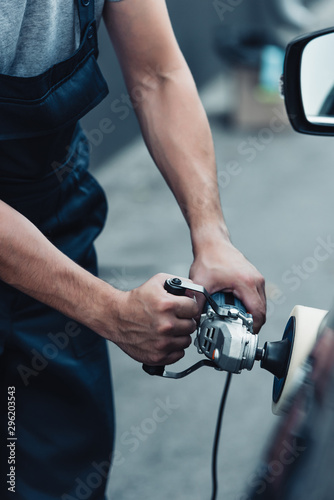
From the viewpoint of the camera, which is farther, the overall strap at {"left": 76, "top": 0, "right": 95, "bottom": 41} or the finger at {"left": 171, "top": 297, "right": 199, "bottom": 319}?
the overall strap at {"left": 76, "top": 0, "right": 95, "bottom": 41}

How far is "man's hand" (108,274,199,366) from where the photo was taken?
130 cm

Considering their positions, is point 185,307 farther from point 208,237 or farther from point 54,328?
point 54,328

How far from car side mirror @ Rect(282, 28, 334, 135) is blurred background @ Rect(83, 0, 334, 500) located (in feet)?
2.39

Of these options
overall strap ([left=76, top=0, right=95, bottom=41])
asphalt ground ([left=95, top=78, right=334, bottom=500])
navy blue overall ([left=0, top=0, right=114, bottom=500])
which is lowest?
asphalt ground ([left=95, top=78, right=334, bottom=500])

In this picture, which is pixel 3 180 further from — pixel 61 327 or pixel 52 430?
pixel 52 430

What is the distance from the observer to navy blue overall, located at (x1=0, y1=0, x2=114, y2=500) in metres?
1.54

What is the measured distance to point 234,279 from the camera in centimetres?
143

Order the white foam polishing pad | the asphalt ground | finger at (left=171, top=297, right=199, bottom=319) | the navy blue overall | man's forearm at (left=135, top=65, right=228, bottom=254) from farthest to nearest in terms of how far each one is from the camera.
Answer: the asphalt ground → man's forearm at (left=135, top=65, right=228, bottom=254) → the navy blue overall → finger at (left=171, top=297, right=199, bottom=319) → the white foam polishing pad

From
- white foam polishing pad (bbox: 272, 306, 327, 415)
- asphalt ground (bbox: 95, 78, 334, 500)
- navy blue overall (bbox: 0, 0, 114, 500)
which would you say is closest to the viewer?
white foam polishing pad (bbox: 272, 306, 327, 415)

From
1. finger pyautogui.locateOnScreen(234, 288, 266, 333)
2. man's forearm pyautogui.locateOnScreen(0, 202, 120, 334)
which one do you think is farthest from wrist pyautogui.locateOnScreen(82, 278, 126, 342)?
finger pyautogui.locateOnScreen(234, 288, 266, 333)

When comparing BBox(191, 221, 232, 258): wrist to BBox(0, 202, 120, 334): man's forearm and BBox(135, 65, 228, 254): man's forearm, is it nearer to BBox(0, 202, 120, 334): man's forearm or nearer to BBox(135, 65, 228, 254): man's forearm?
BBox(135, 65, 228, 254): man's forearm

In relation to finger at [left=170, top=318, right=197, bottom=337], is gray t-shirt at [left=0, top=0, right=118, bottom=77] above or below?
above

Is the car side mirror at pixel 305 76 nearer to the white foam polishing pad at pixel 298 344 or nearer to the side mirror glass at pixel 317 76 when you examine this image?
the side mirror glass at pixel 317 76

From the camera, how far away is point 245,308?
4.70ft
